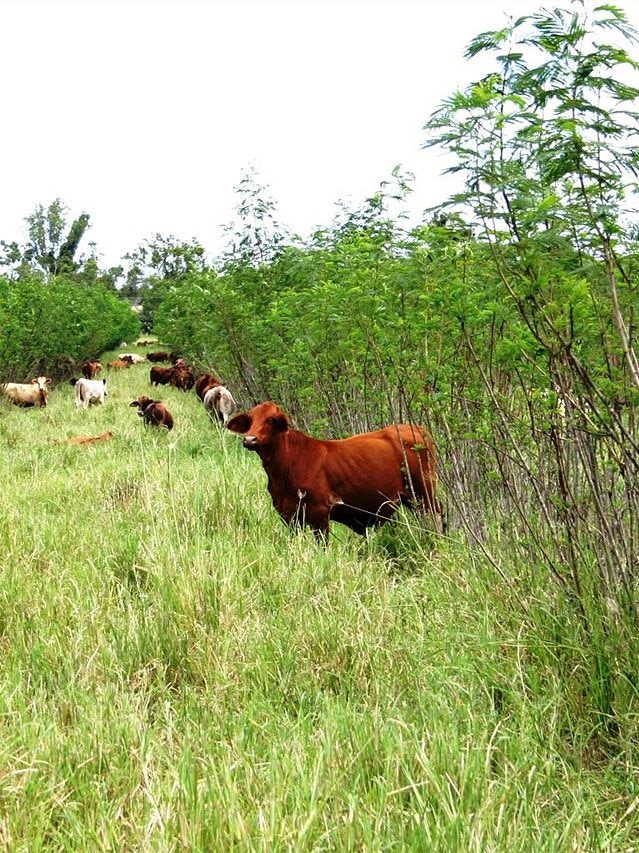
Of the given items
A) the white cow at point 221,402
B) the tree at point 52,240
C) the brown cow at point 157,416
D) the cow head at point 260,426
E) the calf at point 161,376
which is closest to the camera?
the cow head at point 260,426

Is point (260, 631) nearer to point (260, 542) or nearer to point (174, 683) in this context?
point (174, 683)

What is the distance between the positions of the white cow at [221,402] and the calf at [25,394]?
588cm

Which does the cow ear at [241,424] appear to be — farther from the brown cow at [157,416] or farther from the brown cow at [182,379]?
the brown cow at [182,379]

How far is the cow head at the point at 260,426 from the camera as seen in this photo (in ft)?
16.3

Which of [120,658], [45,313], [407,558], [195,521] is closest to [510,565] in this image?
[407,558]

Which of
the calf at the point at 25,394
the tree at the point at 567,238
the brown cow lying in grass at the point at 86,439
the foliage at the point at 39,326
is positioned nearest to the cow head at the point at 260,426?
the tree at the point at 567,238

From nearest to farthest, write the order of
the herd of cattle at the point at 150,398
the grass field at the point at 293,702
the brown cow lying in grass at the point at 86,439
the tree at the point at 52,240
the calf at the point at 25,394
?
1. the grass field at the point at 293,702
2. the brown cow lying in grass at the point at 86,439
3. the herd of cattle at the point at 150,398
4. the calf at the point at 25,394
5. the tree at the point at 52,240

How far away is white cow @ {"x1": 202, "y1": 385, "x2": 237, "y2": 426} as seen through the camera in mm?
13531

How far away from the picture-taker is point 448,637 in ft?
10.6

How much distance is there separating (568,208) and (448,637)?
1.84 m

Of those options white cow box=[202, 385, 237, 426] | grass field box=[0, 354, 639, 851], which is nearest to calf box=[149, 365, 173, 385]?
white cow box=[202, 385, 237, 426]

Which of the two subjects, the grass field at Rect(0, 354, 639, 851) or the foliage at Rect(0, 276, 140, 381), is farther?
the foliage at Rect(0, 276, 140, 381)

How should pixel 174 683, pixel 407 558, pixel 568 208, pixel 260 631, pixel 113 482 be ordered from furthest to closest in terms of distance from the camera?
pixel 113 482 → pixel 407 558 → pixel 260 631 → pixel 174 683 → pixel 568 208

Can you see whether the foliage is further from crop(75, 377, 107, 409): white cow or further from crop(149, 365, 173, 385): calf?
crop(149, 365, 173, 385): calf
